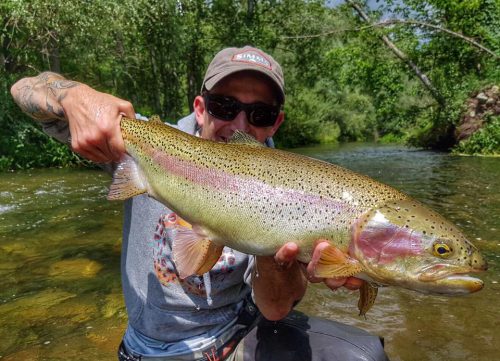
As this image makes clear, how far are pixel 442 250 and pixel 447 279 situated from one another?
0.12 m

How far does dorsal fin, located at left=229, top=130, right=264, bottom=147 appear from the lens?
2.30 metres

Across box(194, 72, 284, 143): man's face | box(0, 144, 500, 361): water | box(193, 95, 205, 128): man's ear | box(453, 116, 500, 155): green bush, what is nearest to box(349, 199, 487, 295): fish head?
box(194, 72, 284, 143): man's face

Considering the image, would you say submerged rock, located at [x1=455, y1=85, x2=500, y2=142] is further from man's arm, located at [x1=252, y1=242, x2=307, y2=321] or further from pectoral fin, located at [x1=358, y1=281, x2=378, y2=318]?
pectoral fin, located at [x1=358, y1=281, x2=378, y2=318]

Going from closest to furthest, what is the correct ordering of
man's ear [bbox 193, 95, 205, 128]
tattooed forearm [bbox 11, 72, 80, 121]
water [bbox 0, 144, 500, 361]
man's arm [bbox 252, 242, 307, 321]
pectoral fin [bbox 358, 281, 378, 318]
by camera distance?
pectoral fin [bbox 358, 281, 378, 318]
man's arm [bbox 252, 242, 307, 321]
tattooed forearm [bbox 11, 72, 80, 121]
man's ear [bbox 193, 95, 205, 128]
water [bbox 0, 144, 500, 361]

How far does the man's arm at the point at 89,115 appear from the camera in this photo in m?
2.21

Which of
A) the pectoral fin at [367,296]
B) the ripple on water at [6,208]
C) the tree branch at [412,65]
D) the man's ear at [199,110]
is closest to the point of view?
the pectoral fin at [367,296]

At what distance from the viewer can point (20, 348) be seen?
381cm

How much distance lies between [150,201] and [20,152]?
1546cm

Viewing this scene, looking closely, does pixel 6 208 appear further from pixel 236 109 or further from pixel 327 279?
pixel 327 279

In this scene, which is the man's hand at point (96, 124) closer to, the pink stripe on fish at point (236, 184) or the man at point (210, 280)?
the man at point (210, 280)

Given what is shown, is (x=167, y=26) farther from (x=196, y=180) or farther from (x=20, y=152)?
(x=196, y=180)

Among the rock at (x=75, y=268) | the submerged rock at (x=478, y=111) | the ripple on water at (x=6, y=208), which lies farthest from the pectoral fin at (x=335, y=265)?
the submerged rock at (x=478, y=111)

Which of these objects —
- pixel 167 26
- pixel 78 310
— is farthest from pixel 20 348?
pixel 167 26

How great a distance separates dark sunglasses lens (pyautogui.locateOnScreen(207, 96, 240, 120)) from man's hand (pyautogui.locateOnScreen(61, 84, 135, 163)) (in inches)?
25.0
